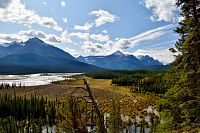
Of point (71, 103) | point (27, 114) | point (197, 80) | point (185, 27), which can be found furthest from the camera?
point (27, 114)

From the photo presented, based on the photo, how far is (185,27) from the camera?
82.5 ft

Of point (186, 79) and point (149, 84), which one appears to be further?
point (149, 84)

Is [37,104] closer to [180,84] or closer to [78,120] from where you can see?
[180,84]

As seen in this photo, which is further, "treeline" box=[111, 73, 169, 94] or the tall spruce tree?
"treeline" box=[111, 73, 169, 94]

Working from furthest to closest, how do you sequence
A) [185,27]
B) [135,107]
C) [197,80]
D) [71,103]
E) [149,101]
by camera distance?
[149,101] < [135,107] < [185,27] < [197,80] < [71,103]

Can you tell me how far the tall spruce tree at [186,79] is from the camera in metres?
23.2

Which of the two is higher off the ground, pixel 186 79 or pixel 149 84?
pixel 186 79

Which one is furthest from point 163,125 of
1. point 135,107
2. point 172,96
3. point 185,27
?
point 135,107

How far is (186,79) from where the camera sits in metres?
23.3

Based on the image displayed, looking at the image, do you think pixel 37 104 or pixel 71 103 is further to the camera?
pixel 37 104

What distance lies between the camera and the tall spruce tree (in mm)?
23234

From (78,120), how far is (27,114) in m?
75.7

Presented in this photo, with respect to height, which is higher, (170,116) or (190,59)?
(190,59)

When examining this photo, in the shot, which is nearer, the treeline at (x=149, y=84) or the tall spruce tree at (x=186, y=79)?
the tall spruce tree at (x=186, y=79)
